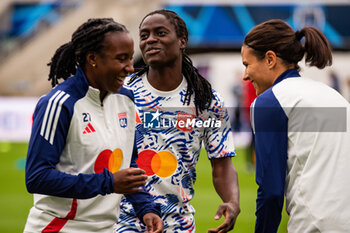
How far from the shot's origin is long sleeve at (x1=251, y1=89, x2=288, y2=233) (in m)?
3.17

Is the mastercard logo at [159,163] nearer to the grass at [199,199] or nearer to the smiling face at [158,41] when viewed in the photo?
the smiling face at [158,41]

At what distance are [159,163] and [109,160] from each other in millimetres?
828

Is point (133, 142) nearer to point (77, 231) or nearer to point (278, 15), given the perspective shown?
point (77, 231)

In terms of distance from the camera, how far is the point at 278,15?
28.7 meters

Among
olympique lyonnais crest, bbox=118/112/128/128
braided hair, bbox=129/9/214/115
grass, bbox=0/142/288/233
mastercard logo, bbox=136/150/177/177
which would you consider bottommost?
grass, bbox=0/142/288/233

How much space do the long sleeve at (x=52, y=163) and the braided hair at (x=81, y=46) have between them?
0.38 meters

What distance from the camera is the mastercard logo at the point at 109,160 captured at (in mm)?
3125

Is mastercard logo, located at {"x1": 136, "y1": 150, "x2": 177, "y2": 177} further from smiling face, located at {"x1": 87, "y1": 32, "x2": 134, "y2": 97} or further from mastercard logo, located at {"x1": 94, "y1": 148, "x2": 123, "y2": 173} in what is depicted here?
smiling face, located at {"x1": 87, "y1": 32, "x2": 134, "y2": 97}

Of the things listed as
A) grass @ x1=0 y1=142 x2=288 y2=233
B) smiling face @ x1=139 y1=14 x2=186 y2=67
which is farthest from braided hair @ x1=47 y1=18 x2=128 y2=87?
grass @ x1=0 y1=142 x2=288 y2=233

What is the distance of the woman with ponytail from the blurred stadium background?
15870 millimetres

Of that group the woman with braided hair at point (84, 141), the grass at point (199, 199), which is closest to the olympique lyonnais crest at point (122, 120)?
the woman with braided hair at point (84, 141)

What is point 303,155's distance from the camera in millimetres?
3156

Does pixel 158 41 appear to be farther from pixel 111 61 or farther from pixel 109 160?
pixel 109 160

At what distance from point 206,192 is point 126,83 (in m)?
6.95
